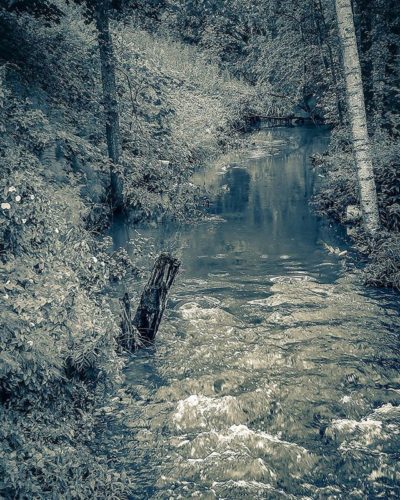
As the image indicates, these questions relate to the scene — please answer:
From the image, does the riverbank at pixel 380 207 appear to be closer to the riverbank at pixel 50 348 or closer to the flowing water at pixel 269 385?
the flowing water at pixel 269 385

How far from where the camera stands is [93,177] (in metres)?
13.7

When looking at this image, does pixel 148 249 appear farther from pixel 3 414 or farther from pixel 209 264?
pixel 3 414

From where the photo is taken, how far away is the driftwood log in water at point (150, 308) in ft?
22.3

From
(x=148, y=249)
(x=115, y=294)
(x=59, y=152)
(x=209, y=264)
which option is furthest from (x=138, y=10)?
(x=115, y=294)

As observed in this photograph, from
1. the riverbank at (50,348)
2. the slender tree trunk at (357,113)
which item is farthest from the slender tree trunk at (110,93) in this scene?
the slender tree trunk at (357,113)

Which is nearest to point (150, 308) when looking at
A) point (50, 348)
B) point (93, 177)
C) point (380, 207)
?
point (50, 348)

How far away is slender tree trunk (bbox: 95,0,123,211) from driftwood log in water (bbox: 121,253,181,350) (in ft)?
23.1

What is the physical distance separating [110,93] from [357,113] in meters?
6.78

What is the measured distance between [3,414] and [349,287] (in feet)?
22.9

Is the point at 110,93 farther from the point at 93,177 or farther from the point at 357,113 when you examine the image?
the point at 357,113

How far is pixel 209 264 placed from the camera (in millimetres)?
11172

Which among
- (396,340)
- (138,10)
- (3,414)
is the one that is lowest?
(396,340)

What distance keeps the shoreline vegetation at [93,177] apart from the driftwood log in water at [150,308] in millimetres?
264

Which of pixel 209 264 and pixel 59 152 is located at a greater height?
pixel 59 152
